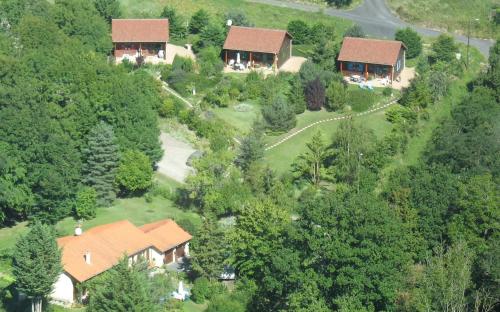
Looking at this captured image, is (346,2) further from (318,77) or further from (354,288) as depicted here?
(354,288)

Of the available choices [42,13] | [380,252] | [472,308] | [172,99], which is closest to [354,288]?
[380,252]

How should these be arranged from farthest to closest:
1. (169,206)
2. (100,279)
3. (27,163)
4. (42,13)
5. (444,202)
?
(42,13)
(169,206)
(27,163)
(444,202)
(100,279)

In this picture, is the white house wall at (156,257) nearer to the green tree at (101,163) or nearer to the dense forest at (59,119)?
the dense forest at (59,119)

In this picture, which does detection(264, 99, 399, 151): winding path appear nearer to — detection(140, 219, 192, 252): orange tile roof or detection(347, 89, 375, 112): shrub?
detection(347, 89, 375, 112): shrub

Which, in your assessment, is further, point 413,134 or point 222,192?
point 413,134

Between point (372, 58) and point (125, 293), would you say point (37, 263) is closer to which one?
point (125, 293)

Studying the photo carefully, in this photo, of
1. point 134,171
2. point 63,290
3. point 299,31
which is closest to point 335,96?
point 299,31
